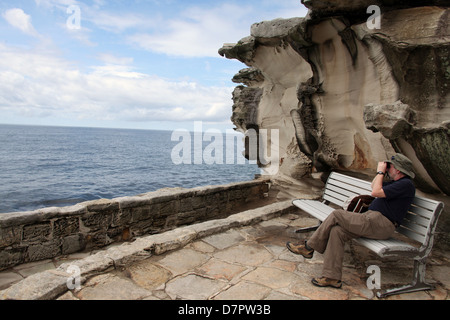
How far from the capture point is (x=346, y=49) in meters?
4.41

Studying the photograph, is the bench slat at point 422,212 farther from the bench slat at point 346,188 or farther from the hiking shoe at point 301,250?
the hiking shoe at point 301,250

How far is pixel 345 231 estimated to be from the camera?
9.04ft

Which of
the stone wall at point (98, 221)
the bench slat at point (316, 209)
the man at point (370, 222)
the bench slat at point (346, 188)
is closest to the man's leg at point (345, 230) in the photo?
the man at point (370, 222)

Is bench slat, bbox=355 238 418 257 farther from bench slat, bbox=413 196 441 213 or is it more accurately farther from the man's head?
the man's head

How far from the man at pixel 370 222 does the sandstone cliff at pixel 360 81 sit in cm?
84

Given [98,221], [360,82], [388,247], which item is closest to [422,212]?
[388,247]

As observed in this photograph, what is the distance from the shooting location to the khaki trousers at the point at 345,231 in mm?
2674

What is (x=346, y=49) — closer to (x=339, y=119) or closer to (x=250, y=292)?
(x=339, y=119)

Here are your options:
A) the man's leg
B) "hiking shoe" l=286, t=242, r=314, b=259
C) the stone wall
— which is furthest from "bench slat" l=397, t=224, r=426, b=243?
the stone wall

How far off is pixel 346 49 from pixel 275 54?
1790 mm

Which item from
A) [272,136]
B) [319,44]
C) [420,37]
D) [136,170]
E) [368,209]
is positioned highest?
[319,44]

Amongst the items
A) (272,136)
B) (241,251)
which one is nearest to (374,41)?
(241,251)

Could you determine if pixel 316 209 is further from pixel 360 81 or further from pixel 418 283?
pixel 360 81

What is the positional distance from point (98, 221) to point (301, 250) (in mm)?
3343
